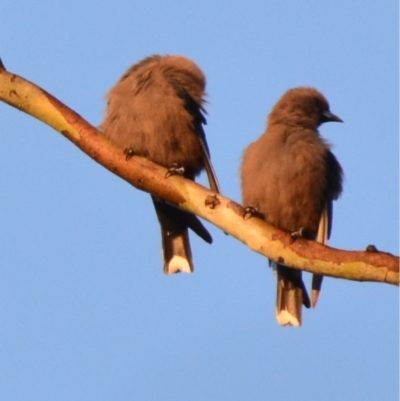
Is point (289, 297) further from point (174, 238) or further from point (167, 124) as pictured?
point (167, 124)

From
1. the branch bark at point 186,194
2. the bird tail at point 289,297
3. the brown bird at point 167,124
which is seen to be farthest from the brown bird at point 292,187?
the branch bark at point 186,194

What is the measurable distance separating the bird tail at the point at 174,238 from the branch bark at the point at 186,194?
1.82m

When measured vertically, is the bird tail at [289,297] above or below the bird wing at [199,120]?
below

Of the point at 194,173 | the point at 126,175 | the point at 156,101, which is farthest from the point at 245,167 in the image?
the point at 126,175

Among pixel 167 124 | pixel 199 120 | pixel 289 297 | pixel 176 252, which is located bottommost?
pixel 289 297

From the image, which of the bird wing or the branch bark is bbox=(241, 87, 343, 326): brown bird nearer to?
the bird wing

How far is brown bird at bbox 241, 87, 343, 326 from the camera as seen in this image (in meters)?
6.50

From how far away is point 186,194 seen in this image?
484cm

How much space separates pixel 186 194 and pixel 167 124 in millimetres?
1890

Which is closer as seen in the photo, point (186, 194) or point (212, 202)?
point (212, 202)

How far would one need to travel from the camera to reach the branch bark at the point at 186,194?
4.29 metres

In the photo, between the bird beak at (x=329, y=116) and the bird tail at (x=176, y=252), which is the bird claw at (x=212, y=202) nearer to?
the bird tail at (x=176, y=252)

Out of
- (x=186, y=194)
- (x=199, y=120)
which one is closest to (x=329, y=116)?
(x=199, y=120)

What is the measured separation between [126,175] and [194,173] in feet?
6.24
